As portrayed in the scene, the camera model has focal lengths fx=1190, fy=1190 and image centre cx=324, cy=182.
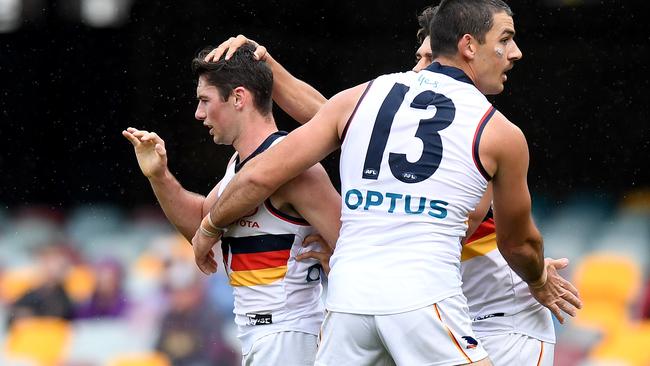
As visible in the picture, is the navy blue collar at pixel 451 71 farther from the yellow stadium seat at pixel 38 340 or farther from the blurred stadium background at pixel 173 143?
the yellow stadium seat at pixel 38 340

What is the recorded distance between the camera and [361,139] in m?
3.48

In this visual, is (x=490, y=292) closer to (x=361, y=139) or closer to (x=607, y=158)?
(x=361, y=139)

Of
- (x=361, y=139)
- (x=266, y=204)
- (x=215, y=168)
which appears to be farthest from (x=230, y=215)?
(x=215, y=168)

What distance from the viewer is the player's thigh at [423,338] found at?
3.35 meters

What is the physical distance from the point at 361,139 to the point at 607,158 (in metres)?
3.57

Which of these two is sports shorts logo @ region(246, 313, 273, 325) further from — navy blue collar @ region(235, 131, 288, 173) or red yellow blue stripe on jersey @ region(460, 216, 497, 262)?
red yellow blue stripe on jersey @ region(460, 216, 497, 262)

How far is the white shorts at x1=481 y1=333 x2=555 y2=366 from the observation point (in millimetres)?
4180

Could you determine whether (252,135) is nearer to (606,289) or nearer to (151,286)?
(151,286)

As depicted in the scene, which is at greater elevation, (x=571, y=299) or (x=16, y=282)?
(x=571, y=299)

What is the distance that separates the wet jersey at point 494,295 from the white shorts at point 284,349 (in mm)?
645

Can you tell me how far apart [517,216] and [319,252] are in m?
0.71

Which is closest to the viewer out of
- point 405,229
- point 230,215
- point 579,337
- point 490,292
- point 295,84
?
point 405,229

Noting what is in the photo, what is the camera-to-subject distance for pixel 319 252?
13.0ft

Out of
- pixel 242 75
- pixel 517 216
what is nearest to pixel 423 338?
pixel 517 216
